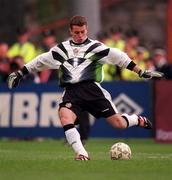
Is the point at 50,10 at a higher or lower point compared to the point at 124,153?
higher

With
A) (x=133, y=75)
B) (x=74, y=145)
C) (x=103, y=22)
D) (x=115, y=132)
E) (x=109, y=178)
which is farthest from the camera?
(x=103, y=22)

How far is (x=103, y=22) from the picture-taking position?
34.5 metres

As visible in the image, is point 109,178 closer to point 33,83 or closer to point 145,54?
point 33,83

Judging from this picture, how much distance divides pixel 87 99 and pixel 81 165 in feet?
5.30

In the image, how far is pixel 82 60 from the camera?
632 inches

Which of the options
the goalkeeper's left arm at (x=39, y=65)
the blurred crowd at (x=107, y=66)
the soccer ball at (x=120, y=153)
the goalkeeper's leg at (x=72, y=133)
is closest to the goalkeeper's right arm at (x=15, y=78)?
the goalkeeper's left arm at (x=39, y=65)

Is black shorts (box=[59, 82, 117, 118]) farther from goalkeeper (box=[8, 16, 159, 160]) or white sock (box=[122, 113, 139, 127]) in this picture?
white sock (box=[122, 113, 139, 127])

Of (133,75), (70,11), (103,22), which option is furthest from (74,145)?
(103,22)

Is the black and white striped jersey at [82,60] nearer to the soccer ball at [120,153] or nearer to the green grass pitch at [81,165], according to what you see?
the soccer ball at [120,153]

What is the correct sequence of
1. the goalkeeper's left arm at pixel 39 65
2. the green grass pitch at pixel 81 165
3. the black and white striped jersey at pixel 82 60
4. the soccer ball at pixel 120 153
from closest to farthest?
the green grass pitch at pixel 81 165
the soccer ball at pixel 120 153
the black and white striped jersey at pixel 82 60
the goalkeeper's left arm at pixel 39 65

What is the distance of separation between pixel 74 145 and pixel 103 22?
752 inches

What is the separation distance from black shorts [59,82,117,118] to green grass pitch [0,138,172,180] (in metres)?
0.71

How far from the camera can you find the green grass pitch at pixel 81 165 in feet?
44.0

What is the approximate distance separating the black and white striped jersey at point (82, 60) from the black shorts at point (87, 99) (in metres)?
0.12
